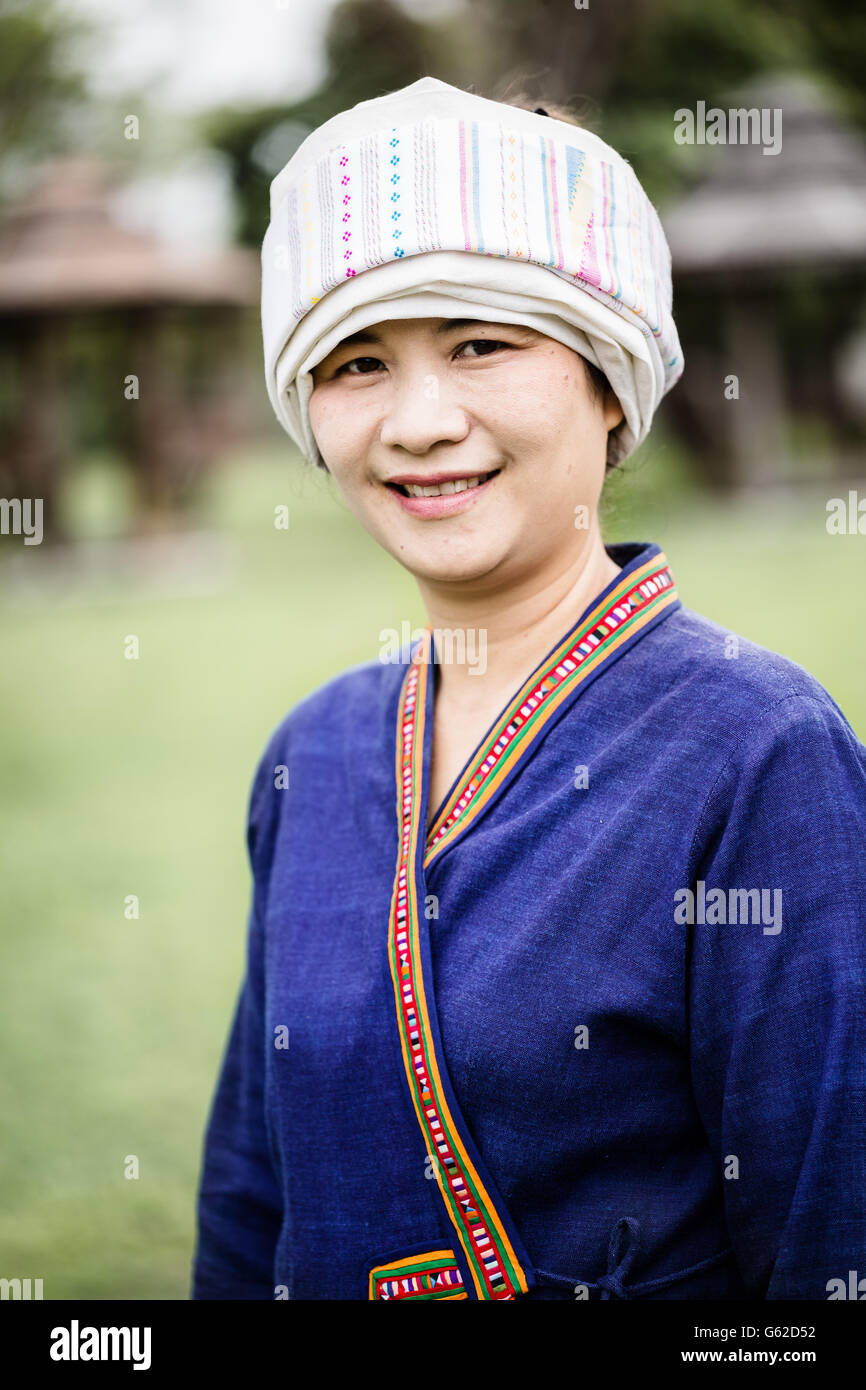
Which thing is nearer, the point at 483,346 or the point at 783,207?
the point at 483,346

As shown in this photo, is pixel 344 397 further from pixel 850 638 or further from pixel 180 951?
pixel 850 638

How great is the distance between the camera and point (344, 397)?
4.97ft

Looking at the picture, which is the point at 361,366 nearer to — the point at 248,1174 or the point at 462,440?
the point at 462,440

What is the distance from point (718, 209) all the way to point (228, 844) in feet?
36.1

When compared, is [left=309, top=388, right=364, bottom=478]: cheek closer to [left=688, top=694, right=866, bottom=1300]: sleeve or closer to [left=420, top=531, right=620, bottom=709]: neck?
[left=420, top=531, right=620, bottom=709]: neck

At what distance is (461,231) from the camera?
1.38 metres

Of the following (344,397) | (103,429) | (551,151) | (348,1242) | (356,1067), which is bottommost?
(348,1242)

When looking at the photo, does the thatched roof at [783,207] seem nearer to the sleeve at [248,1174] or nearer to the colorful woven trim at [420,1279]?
the sleeve at [248,1174]

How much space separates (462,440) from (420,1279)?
99 cm

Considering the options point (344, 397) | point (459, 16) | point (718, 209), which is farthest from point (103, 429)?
point (344, 397)

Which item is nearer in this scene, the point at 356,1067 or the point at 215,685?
the point at 356,1067

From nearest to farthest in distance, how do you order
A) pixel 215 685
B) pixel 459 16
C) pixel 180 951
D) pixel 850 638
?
pixel 180 951, pixel 850 638, pixel 215 685, pixel 459 16

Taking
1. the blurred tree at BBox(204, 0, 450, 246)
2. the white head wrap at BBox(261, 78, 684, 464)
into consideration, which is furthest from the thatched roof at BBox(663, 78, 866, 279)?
the white head wrap at BBox(261, 78, 684, 464)

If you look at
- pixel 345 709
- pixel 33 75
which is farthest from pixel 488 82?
pixel 345 709
